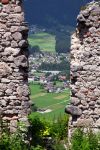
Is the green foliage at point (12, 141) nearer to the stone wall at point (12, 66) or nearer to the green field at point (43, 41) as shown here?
the stone wall at point (12, 66)

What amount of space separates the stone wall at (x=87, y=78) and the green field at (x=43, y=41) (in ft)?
269

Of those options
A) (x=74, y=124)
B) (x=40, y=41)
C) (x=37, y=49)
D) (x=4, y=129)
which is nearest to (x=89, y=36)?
(x=74, y=124)

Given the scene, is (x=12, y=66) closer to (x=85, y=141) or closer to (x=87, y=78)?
(x=87, y=78)

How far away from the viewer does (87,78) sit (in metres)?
15.1

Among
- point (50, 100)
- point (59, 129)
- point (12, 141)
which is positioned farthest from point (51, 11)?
point (12, 141)

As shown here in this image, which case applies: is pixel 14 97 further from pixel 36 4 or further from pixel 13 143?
pixel 36 4

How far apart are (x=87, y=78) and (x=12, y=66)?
93.2 inches

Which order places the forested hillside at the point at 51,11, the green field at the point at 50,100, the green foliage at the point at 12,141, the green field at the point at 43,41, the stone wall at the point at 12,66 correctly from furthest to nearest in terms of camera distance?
1. the forested hillside at the point at 51,11
2. the green field at the point at 43,41
3. the green field at the point at 50,100
4. the stone wall at the point at 12,66
5. the green foliage at the point at 12,141

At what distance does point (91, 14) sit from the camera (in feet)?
50.2

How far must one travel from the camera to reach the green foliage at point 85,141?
14.1 m

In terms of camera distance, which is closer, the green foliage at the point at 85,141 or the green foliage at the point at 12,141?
the green foliage at the point at 12,141

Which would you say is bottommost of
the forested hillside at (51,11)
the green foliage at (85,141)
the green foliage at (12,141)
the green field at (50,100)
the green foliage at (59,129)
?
the forested hillside at (51,11)

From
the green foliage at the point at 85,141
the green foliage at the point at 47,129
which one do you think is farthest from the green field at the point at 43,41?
the green foliage at the point at 85,141

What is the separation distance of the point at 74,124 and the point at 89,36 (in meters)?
2.39
